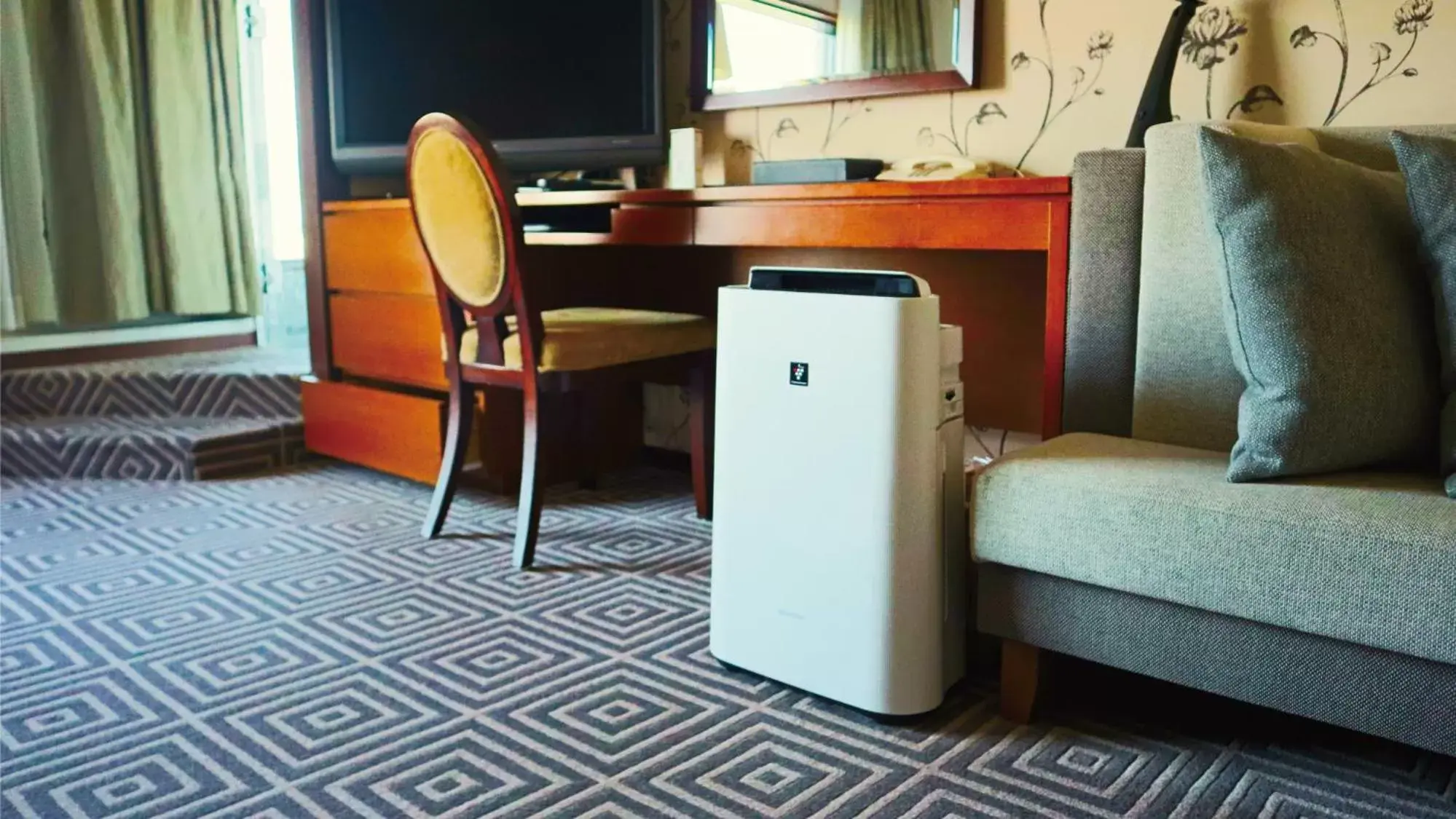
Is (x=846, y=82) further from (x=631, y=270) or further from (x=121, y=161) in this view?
(x=121, y=161)

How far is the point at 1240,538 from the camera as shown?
125cm

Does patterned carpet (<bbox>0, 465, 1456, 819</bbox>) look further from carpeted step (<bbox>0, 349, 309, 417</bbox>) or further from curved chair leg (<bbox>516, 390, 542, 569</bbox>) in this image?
carpeted step (<bbox>0, 349, 309, 417</bbox>)

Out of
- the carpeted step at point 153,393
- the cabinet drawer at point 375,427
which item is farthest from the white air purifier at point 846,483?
the carpeted step at point 153,393

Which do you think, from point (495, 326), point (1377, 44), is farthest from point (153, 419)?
point (1377, 44)

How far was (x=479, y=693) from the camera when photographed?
1630 millimetres

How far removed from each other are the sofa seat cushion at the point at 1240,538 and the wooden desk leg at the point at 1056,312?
0.89 feet

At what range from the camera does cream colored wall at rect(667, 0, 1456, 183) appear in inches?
74.4

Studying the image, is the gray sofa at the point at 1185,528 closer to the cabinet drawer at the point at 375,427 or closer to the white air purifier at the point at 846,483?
the white air purifier at the point at 846,483

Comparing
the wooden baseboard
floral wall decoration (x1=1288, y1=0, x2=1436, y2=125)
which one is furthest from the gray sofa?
the wooden baseboard

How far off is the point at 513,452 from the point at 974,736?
161 centimetres

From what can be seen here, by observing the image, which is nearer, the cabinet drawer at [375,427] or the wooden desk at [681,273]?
the wooden desk at [681,273]

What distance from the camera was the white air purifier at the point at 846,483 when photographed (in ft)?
4.83

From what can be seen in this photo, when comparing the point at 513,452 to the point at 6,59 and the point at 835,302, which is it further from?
the point at 6,59

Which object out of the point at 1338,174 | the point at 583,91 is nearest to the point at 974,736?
the point at 1338,174
